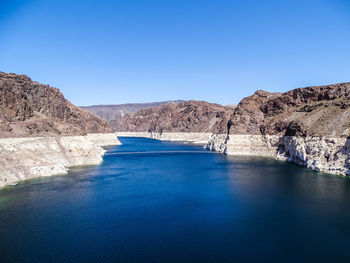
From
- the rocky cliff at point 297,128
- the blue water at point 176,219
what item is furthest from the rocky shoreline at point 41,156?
the rocky cliff at point 297,128

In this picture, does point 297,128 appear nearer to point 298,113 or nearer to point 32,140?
point 298,113

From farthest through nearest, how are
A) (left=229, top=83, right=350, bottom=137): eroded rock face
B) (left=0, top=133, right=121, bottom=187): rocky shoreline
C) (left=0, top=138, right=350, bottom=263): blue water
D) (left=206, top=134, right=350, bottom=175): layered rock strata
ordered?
1. (left=229, top=83, right=350, bottom=137): eroded rock face
2. (left=206, top=134, right=350, bottom=175): layered rock strata
3. (left=0, top=133, right=121, bottom=187): rocky shoreline
4. (left=0, top=138, right=350, bottom=263): blue water

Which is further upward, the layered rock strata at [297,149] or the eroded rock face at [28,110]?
the eroded rock face at [28,110]

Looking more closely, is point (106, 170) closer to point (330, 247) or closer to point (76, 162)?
point (76, 162)

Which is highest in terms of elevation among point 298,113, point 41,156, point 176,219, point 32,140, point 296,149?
point 298,113

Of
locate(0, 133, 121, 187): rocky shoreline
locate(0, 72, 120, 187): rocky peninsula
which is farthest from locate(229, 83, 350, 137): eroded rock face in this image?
locate(0, 72, 120, 187): rocky peninsula

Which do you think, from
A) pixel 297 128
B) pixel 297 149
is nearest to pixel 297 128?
pixel 297 128

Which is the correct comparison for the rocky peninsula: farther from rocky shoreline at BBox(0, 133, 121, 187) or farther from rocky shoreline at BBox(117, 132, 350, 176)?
rocky shoreline at BBox(117, 132, 350, 176)

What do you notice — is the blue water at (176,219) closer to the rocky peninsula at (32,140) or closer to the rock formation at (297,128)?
the rocky peninsula at (32,140)
